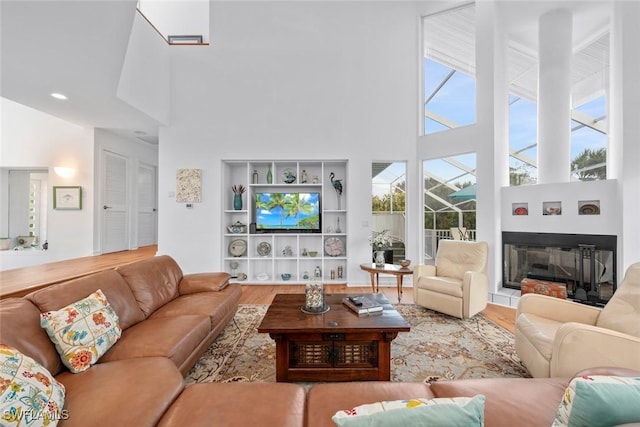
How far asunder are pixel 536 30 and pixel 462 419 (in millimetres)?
5616

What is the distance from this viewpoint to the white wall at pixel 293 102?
466 cm

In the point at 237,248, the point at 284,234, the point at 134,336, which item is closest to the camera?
the point at 134,336

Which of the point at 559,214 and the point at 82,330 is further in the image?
the point at 559,214

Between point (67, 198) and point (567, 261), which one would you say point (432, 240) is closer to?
point (567, 261)

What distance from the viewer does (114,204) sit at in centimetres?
541

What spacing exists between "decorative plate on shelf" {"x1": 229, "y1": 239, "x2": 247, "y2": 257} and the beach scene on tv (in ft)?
1.40

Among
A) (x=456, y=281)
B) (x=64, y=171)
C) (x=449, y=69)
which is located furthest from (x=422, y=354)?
(x=64, y=171)

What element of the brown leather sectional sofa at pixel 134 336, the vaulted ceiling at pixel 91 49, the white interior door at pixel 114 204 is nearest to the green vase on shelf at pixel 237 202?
the vaulted ceiling at pixel 91 49

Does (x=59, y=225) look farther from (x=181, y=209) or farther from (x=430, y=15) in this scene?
(x=430, y=15)

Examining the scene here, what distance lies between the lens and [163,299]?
250 cm

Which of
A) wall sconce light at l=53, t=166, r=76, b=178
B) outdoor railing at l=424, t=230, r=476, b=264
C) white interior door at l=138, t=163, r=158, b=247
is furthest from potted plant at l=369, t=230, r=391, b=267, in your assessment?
wall sconce light at l=53, t=166, r=76, b=178

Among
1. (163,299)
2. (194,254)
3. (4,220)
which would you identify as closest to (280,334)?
(163,299)

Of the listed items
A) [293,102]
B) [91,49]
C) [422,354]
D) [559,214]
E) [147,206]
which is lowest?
[422,354]

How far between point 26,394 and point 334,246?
13.3ft
